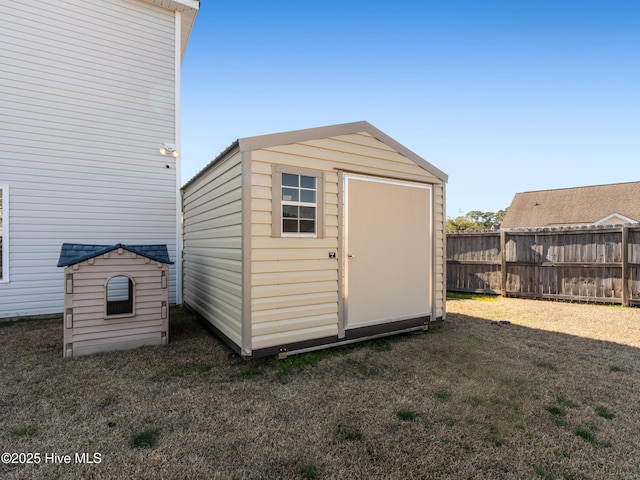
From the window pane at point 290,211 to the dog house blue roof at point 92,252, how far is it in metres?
1.77

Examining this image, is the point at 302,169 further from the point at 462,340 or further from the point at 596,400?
the point at 596,400

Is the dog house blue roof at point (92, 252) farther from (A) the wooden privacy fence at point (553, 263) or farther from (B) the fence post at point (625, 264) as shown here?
(B) the fence post at point (625, 264)

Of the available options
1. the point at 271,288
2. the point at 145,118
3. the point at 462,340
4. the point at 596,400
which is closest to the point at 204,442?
the point at 271,288

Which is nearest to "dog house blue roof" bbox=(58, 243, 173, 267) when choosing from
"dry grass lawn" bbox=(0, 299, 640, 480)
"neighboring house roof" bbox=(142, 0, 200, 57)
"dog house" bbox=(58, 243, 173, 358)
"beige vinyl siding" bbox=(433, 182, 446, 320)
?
"dog house" bbox=(58, 243, 173, 358)

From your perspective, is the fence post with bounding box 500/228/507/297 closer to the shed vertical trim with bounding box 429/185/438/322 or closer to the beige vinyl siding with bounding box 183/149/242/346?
the shed vertical trim with bounding box 429/185/438/322

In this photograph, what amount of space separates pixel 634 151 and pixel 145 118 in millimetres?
24566

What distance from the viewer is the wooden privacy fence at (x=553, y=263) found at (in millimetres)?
6602

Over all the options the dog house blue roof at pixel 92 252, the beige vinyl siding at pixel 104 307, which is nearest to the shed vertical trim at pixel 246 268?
the dog house blue roof at pixel 92 252

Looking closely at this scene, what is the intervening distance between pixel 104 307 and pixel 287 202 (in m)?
2.68

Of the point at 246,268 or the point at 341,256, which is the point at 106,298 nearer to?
the point at 246,268

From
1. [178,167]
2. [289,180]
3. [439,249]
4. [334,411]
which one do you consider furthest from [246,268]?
[178,167]

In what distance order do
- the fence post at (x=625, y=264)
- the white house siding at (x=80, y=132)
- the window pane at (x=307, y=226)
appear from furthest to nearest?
the fence post at (x=625, y=264), the white house siding at (x=80, y=132), the window pane at (x=307, y=226)

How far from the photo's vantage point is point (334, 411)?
97.4 inches

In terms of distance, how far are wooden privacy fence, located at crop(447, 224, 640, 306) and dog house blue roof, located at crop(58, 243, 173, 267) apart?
779 cm
